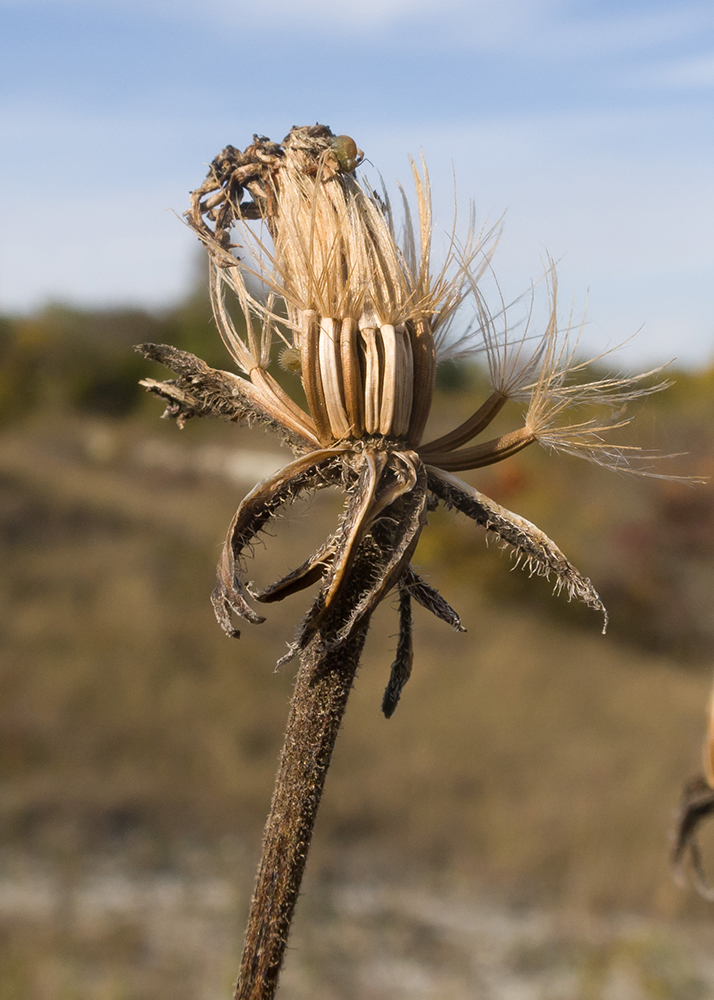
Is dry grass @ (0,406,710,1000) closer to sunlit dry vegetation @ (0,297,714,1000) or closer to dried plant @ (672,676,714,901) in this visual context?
sunlit dry vegetation @ (0,297,714,1000)

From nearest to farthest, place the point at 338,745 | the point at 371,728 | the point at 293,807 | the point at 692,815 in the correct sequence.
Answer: the point at 293,807 < the point at 692,815 < the point at 338,745 < the point at 371,728

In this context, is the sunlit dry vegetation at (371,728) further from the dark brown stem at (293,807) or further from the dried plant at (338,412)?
the dark brown stem at (293,807)

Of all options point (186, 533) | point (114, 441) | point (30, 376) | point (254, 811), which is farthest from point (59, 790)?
point (30, 376)

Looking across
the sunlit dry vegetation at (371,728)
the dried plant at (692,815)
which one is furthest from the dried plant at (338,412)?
the sunlit dry vegetation at (371,728)

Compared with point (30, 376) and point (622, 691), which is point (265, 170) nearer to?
point (622, 691)

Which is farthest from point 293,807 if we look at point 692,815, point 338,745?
point 338,745

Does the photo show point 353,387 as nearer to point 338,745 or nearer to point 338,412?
point 338,412
